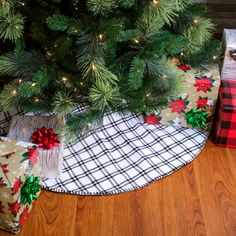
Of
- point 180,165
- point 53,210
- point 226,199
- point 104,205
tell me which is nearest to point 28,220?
point 53,210

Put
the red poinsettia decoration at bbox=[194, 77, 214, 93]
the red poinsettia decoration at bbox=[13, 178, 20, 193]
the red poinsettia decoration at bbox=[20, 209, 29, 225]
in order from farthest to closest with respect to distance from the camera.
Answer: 1. the red poinsettia decoration at bbox=[194, 77, 214, 93]
2. the red poinsettia decoration at bbox=[20, 209, 29, 225]
3. the red poinsettia decoration at bbox=[13, 178, 20, 193]

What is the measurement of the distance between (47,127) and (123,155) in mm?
331

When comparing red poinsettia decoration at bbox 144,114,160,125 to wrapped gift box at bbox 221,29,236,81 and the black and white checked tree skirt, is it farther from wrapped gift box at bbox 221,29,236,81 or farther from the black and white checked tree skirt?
wrapped gift box at bbox 221,29,236,81

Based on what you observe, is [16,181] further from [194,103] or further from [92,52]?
[194,103]

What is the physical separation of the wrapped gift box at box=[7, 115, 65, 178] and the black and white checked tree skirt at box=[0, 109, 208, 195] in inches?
1.9

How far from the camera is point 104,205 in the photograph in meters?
1.35

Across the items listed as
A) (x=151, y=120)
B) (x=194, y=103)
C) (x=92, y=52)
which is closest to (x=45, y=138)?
(x=92, y=52)

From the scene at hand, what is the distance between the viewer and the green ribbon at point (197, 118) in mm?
1602

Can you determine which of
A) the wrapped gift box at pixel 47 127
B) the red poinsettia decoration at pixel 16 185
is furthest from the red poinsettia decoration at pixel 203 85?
the red poinsettia decoration at pixel 16 185

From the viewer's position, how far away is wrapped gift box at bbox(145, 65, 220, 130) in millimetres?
1546

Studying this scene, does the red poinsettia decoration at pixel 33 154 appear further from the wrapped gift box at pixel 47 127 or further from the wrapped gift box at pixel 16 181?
the wrapped gift box at pixel 47 127

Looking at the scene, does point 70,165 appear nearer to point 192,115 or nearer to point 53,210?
point 53,210

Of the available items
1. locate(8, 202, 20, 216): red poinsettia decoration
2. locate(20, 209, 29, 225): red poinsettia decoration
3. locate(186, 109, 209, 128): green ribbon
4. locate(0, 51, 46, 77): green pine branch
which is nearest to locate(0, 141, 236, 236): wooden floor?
locate(20, 209, 29, 225): red poinsettia decoration

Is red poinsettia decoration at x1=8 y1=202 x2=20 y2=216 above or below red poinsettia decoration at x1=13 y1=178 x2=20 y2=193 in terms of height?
below
